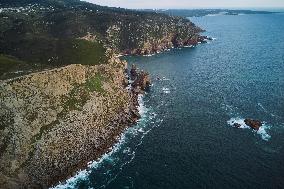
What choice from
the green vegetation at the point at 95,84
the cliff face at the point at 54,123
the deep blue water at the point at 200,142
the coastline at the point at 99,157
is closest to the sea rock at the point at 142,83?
the deep blue water at the point at 200,142

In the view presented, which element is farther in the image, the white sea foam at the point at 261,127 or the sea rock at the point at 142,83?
the sea rock at the point at 142,83

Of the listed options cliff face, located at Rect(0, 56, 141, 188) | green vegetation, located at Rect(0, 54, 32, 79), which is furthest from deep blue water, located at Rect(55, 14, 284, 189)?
green vegetation, located at Rect(0, 54, 32, 79)

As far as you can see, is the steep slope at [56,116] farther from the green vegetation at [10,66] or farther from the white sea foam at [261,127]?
the white sea foam at [261,127]

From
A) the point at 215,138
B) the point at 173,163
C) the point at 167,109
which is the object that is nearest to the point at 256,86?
the point at 167,109

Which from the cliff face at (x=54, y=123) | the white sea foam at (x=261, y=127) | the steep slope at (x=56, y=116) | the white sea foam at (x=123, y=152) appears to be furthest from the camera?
the white sea foam at (x=261, y=127)

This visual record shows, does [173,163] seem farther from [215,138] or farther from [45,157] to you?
[45,157]

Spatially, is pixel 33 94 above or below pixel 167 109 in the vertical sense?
above
